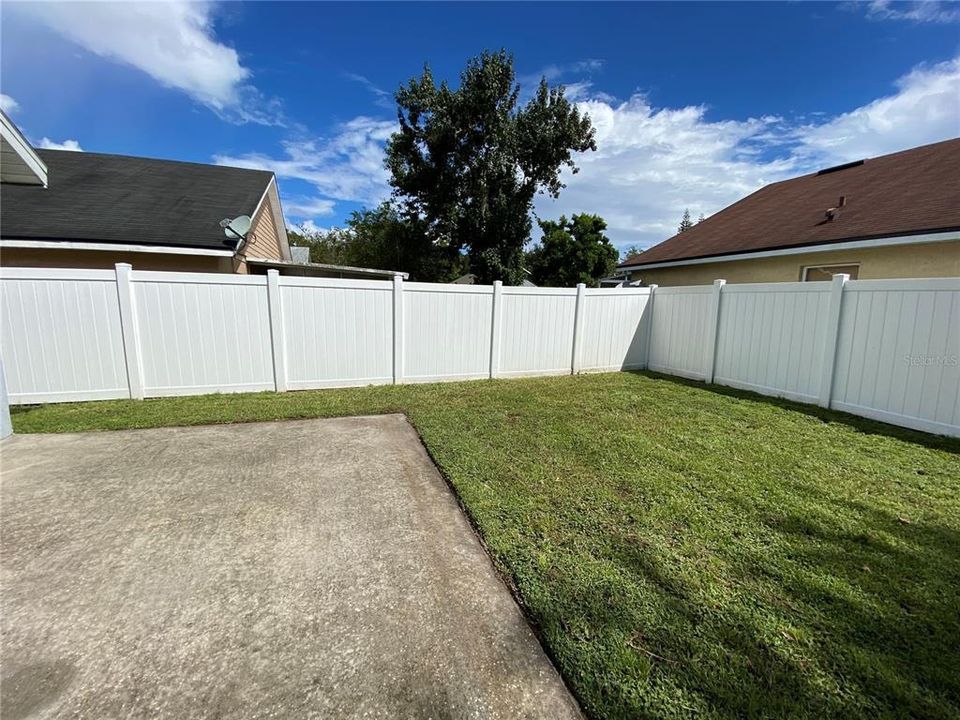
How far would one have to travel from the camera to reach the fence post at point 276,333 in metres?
6.53

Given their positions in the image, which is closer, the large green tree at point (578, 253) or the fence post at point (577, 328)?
the fence post at point (577, 328)

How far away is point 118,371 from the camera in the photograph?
6145mm

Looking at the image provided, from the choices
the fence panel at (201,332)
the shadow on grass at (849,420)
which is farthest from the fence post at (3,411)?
the shadow on grass at (849,420)

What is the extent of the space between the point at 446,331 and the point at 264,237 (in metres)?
8.33

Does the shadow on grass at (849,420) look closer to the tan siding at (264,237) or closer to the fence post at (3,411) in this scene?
the fence post at (3,411)

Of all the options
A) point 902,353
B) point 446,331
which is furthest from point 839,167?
point 446,331

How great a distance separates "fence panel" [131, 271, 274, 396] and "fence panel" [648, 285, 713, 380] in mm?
7922

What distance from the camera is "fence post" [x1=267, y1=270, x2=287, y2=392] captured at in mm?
6531

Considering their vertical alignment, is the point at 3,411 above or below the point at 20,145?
below

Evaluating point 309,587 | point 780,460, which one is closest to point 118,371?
point 309,587

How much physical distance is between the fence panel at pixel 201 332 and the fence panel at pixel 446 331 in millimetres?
2383

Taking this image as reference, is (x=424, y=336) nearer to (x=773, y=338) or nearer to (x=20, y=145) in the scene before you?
(x=773, y=338)

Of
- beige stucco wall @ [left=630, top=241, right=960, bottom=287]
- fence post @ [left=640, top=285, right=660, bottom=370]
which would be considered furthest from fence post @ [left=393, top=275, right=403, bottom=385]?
beige stucco wall @ [left=630, top=241, right=960, bottom=287]

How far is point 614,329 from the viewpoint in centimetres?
901
